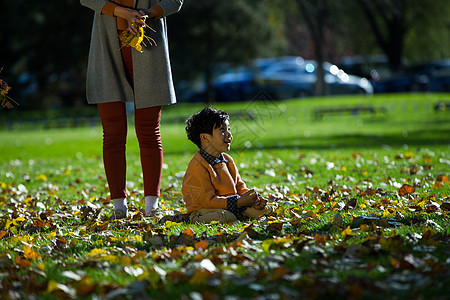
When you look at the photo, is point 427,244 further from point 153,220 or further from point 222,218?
point 153,220

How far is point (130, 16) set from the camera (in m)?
4.58

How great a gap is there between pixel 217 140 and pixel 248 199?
1.61 ft

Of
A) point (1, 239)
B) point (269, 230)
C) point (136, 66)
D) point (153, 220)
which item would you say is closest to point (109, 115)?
point (136, 66)

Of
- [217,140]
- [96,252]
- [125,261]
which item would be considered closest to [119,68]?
[217,140]

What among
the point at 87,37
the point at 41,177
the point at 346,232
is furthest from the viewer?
the point at 87,37

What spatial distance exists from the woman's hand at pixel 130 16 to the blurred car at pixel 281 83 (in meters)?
21.0

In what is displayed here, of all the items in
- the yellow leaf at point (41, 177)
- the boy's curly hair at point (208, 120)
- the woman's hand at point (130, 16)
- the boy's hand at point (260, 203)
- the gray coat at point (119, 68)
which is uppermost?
the woman's hand at point (130, 16)

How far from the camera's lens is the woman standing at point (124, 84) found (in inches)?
189

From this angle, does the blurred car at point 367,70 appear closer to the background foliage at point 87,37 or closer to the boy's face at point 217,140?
the background foliage at point 87,37

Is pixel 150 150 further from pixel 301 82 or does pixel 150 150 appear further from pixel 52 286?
pixel 301 82

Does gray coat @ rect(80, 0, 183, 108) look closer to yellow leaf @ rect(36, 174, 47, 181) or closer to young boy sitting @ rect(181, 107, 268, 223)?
young boy sitting @ rect(181, 107, 268, 223)

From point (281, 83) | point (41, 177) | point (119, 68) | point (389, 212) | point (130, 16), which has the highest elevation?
point (130, 16)

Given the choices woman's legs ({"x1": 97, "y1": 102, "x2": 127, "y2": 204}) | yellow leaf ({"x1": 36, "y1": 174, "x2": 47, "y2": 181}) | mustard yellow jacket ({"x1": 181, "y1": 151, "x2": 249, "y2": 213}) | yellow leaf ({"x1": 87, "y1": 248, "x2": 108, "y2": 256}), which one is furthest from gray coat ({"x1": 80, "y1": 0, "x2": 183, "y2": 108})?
yellow leaf ({"x1": 36, "y1": 174, "x2": 47, "y2": 181})

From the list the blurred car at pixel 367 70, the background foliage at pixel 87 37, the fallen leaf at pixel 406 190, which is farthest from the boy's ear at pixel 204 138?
the blurred car at pixel 367 70
